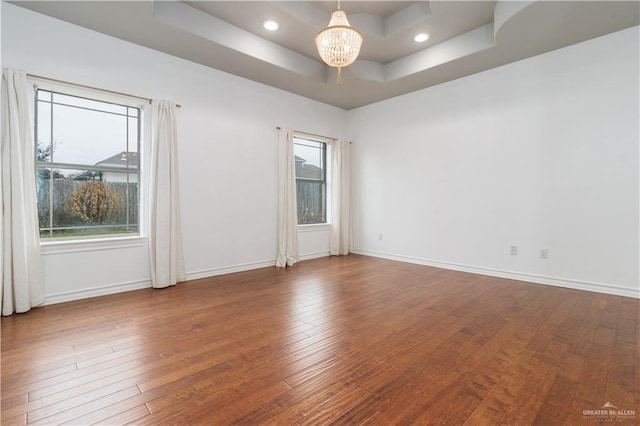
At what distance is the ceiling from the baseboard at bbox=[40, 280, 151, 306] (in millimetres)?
2921

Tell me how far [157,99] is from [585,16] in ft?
16.1

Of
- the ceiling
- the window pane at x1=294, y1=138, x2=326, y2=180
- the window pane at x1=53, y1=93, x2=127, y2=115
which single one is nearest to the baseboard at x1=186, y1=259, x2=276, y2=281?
the window pane at x1=294, y1=138, x2=326, y2=180

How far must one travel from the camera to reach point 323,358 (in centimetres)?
210

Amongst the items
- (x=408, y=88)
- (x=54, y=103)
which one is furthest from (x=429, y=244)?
(x=54, y=103)

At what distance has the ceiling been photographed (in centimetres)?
309

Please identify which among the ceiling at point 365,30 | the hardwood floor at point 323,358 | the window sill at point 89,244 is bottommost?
the hardwood floor at point 323,358

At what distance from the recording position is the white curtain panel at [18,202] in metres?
2.81

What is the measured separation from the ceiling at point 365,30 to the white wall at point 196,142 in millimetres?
197

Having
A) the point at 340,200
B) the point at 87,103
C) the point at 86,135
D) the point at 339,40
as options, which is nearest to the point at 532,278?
the point at 340,200

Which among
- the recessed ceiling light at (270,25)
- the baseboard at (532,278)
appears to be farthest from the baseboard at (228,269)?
the recessed ceiling light at (270,25)

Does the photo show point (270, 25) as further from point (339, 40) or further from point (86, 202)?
point (86, 202)

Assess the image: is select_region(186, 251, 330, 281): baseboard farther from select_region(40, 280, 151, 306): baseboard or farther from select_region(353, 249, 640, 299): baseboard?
select_region(353, 249, 640, 299): baseboard

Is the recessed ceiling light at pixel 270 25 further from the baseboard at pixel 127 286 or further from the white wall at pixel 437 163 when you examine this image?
the baseboard at pixel 127 286

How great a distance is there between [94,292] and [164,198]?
1301mm
